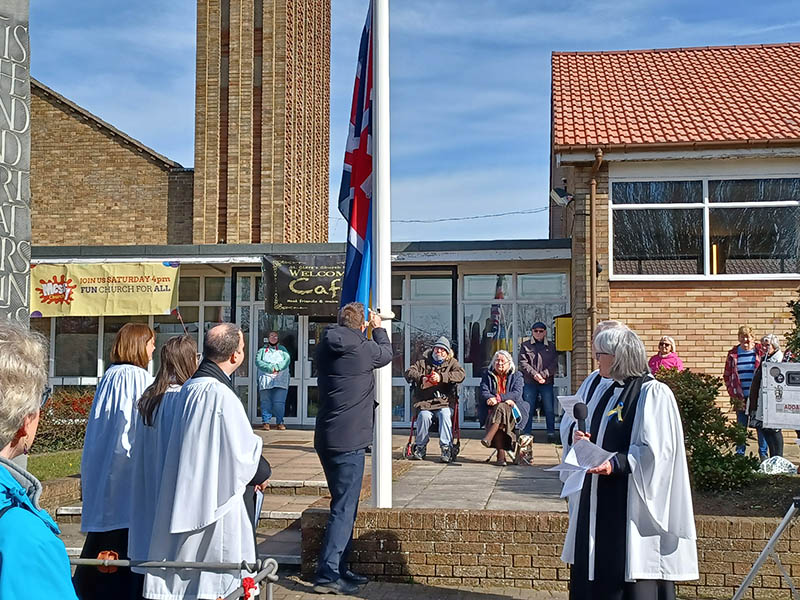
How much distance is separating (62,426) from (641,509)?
10.5 metres

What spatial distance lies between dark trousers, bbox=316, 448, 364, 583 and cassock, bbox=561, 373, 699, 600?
204 centimetres

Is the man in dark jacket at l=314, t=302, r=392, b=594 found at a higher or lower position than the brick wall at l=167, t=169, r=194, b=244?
lower

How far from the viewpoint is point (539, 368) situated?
13797 mm

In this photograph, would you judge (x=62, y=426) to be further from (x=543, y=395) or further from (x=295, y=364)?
(x=543, y=395)

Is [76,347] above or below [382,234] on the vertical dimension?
below

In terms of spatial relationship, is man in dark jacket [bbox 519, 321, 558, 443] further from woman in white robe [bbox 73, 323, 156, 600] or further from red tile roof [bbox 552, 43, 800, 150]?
woman in white robe [bbox 73, 323, 156, 600]

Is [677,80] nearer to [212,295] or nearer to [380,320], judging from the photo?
[212,295]

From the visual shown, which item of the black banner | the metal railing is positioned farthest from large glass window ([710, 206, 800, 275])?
the metal railing

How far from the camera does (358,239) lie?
7121mm

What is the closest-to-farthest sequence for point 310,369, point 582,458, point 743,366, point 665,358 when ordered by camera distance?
point 582,458 → point 743,366 → point 665,358 → point 310,369

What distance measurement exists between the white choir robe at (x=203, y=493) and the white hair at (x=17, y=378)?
2.07 m

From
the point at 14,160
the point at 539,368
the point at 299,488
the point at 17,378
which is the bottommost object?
the point at 299,488

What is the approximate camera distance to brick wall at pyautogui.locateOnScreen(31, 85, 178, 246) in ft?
77.1

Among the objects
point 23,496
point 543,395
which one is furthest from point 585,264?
point 23,496
